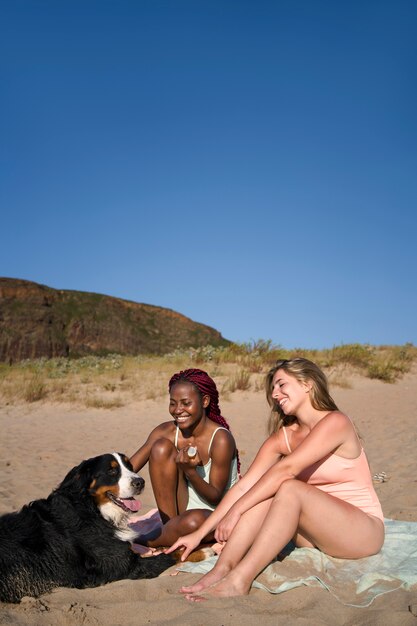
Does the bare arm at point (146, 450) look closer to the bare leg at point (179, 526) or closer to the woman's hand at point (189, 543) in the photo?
the bare leg at point (179, 526)

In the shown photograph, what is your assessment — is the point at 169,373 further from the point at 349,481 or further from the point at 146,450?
the point at 349,481

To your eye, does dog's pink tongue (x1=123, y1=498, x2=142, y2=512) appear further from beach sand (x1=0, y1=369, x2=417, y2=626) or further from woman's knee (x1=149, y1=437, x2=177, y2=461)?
woman's knee (x1=149, y1=437, x2=177, y2=461)

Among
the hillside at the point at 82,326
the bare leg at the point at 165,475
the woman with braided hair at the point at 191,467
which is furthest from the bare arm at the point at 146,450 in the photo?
the hillside at the point at 82,326

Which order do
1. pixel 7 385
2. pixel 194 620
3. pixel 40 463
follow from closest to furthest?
pixel 194 620, pixel 40 463, pixel 7 385

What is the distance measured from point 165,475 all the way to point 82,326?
57135 millimetres

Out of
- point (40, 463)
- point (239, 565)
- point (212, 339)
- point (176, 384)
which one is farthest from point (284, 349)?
point (212, 339)

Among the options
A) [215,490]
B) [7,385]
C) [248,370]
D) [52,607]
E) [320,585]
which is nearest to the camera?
[52,607]

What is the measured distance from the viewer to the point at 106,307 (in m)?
63.8

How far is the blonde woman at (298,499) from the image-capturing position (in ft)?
11.2

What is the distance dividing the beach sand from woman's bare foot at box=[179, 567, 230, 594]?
3.5 inches

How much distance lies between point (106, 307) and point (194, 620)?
2436 inches

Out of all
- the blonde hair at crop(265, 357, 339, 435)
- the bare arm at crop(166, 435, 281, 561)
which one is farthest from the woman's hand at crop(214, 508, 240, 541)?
the blonde hair at crop(265, 357, 339, 435)

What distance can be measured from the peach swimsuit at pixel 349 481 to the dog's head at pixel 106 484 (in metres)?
1.27

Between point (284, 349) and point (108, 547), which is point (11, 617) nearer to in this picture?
point (108, 547)
